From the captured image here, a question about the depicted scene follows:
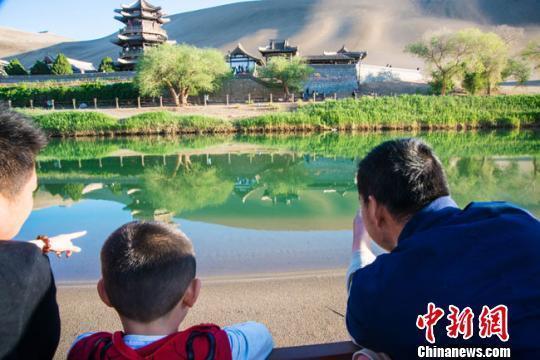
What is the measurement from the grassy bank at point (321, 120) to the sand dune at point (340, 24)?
155 feet

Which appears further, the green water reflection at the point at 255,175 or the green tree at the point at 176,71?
the green tree at the point at 176,71

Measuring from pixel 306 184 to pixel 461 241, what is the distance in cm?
951

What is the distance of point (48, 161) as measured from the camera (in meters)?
15.1

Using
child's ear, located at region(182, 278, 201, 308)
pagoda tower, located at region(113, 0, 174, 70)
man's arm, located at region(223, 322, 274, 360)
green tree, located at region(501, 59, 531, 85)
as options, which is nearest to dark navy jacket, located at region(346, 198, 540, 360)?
man's arm, located at region(223, 322, 274, 360)

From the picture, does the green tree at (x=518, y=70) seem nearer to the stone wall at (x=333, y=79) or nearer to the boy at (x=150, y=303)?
the stone wall at (x=333, y=79)

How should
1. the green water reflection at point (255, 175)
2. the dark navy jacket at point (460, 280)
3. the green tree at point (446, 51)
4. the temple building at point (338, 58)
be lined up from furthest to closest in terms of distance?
the temple building at point (338, 58) → the green tree at point (446, 51) → the green water reflection at point (255, 175) → the dark navy jacket at point (460, 280)

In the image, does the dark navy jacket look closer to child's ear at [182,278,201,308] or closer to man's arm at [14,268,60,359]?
child's ear at [182,278,201,308]

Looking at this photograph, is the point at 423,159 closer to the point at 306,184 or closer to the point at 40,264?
the point at 40,264

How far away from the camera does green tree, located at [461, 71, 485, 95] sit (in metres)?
31.2

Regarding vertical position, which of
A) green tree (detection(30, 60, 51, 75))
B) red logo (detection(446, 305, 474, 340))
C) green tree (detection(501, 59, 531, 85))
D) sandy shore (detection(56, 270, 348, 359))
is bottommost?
sandy shore (detection(56, 270, 348, 359))

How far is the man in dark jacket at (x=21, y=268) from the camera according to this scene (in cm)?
103

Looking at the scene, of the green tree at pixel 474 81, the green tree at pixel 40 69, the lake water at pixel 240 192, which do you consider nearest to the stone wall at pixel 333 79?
the green tree at pixel 474 81

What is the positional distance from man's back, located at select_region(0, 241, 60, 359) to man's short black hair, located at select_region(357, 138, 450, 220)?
3.22 feet

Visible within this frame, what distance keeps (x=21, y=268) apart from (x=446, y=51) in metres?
35.8
